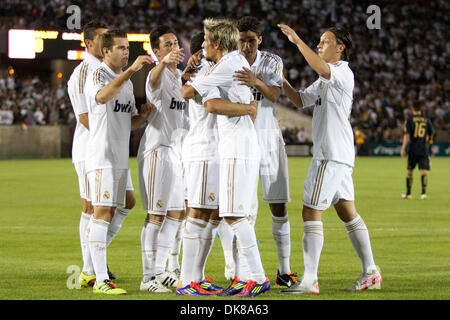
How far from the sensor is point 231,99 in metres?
6.82

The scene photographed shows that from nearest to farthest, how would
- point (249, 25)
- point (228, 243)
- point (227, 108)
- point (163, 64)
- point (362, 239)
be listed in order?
point (227, 108) < point (163, 64) < point (362, 239) < point (249, 25) < point (228, 243)

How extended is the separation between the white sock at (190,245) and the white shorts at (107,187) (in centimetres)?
72

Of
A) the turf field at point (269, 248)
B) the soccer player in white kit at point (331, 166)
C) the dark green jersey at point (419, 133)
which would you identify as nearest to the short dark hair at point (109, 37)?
the soccer player in white kit at point (331, 166)

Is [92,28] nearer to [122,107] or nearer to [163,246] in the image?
[122,107]

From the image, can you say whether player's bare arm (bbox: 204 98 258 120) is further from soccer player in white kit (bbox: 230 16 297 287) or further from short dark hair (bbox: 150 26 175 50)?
short dark hair (bbox: 150 26 175 50)

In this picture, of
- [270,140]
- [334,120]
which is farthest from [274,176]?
[334,120]

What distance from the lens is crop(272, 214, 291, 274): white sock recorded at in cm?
784

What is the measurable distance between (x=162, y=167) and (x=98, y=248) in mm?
930

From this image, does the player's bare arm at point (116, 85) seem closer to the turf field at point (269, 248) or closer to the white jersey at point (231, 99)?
the white jersey at point (231, 99)

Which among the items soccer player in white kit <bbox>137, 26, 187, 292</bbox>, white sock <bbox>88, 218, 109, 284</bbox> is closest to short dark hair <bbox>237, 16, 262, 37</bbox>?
soccer player in white kit <bbox>137, 26, 187, 292</bbox>

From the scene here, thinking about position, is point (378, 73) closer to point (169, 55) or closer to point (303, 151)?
point (303, 151)

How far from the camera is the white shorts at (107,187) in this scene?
712 cm

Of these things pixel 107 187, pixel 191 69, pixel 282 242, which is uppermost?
pixel 191 69
